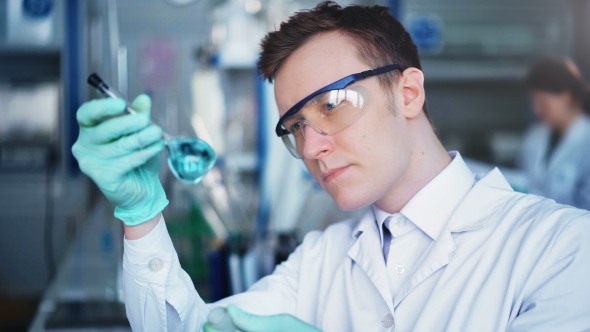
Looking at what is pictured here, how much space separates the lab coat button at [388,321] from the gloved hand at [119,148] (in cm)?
57

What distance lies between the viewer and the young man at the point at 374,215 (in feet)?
3.44

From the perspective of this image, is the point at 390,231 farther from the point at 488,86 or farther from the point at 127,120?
the point at 488,86

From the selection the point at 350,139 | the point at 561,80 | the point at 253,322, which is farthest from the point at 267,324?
the point at 561,80

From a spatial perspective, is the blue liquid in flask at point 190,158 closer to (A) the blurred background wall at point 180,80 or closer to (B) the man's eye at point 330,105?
(B) the man's eye at point 330,105

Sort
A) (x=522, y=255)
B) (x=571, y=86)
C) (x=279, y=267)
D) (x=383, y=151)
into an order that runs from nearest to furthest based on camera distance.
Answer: (x=522, y=255) < (x=383, y=151) < (x=279, y=267) < (x=571, y=86)

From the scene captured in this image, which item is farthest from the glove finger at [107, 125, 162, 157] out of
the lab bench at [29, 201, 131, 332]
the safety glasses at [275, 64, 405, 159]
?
the lab bench at [29, 201, 131, 332]

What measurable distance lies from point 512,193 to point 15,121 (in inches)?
134

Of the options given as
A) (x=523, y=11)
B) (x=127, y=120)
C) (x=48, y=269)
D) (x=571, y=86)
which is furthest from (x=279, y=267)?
(x=523, y=11)

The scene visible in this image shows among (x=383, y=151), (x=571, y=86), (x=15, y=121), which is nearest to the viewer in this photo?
(x=383, y=151)

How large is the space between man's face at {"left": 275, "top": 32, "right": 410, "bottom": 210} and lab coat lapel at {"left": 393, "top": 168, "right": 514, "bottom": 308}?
0.54 ft

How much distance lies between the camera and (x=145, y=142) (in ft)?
3.59

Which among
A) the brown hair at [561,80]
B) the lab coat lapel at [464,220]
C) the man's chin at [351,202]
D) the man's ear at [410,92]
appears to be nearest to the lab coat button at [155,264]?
the man's chin at [351,202]

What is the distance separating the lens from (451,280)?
3.73 feet

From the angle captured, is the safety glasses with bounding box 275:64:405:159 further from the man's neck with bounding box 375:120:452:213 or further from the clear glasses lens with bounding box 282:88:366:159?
Answer: the man's neck with bounding box 375:120:452:213
